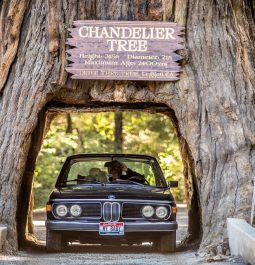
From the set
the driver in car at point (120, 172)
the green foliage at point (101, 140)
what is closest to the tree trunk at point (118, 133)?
the green foliage at point (101, 140)

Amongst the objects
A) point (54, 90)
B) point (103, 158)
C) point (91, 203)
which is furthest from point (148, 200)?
point (54, 90)

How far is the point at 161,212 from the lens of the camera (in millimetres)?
12609

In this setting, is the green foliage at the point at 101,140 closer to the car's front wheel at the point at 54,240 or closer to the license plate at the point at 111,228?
the car's front wheel at the point at 54,240

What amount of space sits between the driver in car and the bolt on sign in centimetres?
153

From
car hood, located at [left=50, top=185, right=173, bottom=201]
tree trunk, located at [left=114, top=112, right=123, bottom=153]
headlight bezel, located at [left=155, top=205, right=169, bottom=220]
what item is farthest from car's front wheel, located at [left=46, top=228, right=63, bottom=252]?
tree trunk, located at [left=114, top=112, right=123, bottom=153]

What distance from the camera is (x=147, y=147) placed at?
106 feet

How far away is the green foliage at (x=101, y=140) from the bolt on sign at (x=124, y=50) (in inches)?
588

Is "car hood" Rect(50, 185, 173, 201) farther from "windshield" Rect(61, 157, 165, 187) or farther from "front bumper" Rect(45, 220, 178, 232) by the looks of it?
"front bumper" Rect(45, 220, 178, 232)

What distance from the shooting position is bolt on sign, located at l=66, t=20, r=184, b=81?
13703 mm

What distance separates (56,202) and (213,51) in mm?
3860

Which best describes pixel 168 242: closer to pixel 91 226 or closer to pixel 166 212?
pixel 166 212

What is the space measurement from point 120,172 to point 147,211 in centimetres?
160

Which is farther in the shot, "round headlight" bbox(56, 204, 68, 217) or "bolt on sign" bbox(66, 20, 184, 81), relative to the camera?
"bolt on sign" bbox(66, 20, 184, 81)

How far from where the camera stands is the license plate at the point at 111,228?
487 inches
